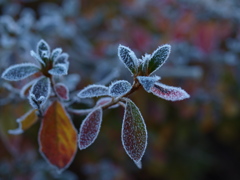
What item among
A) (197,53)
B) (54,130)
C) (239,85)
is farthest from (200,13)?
(54,130)

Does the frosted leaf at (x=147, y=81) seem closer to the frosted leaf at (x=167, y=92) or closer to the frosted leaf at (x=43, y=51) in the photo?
the frosted leaf at (x=167, y=92)

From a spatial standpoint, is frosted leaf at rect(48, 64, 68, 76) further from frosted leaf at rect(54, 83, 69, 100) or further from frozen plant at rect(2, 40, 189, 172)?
frosted leaf at rect(54, 83, 69, 100)

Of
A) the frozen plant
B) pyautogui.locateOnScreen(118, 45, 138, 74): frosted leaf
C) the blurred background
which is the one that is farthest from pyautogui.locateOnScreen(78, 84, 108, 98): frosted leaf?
the blurred background

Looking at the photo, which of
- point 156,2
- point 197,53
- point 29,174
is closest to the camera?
point 29,174

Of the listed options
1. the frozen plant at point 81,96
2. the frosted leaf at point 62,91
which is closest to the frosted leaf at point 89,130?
the frozen plant at point 81,96

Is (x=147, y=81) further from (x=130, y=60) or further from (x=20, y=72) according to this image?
(x=20, y=72)

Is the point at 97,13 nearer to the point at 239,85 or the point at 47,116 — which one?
the point at 239,85
